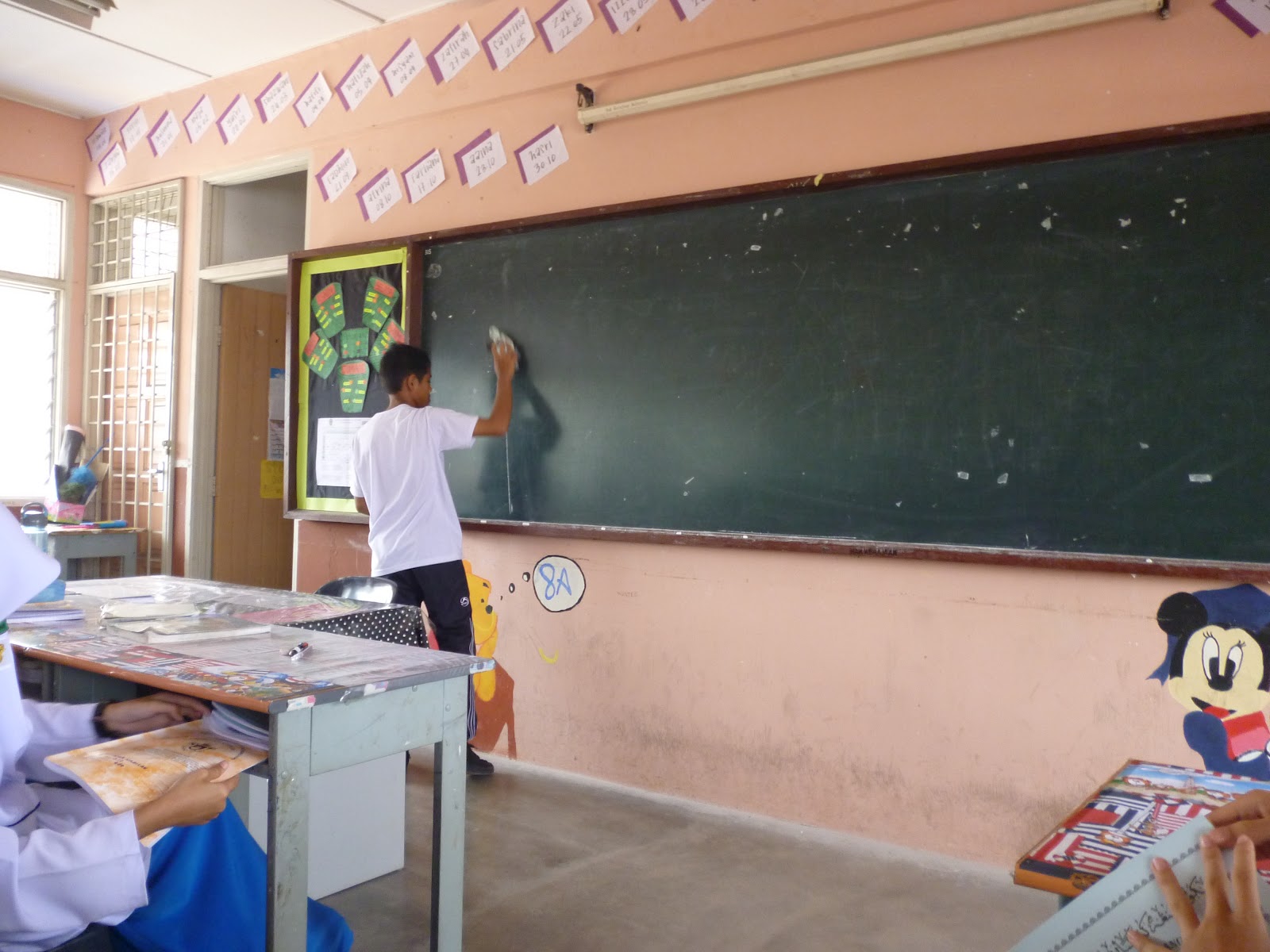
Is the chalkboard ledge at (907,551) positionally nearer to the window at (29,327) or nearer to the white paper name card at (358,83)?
the white paper name card at (358,83)

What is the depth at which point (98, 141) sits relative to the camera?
5.72 meters

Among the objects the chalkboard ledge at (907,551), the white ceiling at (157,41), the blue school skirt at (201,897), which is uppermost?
the white ceiling at (157,41)

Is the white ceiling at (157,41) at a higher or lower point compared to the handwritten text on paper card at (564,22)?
higher

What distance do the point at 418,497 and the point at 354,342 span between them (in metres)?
1.10

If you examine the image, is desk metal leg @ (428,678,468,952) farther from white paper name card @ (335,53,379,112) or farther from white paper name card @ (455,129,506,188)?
white paper name card @ (335,53,379,112)

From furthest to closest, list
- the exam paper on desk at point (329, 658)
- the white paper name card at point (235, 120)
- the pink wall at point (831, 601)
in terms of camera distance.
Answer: the white paper name card at point (235, 120)
the pink wall at point (831, 601)
the exam paper on desk at point (329, 658)

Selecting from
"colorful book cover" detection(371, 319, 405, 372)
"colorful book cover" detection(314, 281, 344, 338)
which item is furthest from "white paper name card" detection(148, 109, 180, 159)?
"colorful book cover" detection(371, 319, 405, 372)

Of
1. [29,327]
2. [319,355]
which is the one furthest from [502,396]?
[29,327]

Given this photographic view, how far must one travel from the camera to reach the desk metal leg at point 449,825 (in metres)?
1.95

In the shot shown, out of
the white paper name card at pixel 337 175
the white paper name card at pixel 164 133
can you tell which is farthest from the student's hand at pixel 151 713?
the white paper name card at pixel 164 133

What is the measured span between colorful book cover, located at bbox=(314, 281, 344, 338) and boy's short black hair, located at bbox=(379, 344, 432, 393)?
2.75 ft

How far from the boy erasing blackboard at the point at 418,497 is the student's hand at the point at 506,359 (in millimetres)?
139

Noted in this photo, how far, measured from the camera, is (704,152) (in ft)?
11.1

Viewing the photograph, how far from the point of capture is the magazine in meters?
1.45
